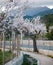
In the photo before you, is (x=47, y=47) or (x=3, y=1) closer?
(x=3, y=1)

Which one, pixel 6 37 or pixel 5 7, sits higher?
pixel 5 7

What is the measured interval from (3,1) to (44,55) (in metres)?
0.85

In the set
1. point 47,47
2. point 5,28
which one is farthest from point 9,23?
point 47,47

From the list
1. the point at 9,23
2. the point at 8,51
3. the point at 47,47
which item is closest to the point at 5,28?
the point at 9,23

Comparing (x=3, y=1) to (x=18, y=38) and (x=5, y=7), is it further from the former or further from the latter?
(x=18, y=38)

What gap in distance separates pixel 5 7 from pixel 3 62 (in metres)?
0.68

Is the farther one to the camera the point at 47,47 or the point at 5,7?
the point at 47,47

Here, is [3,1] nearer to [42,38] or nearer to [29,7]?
[29,7]

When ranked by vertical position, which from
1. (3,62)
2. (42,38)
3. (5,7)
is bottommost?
(3,62)

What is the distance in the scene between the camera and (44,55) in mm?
3434

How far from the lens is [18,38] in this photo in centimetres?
340

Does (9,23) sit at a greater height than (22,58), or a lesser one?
greater

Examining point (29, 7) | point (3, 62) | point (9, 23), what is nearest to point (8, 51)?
point (3, 62)

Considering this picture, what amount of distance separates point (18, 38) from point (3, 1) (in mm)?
499
